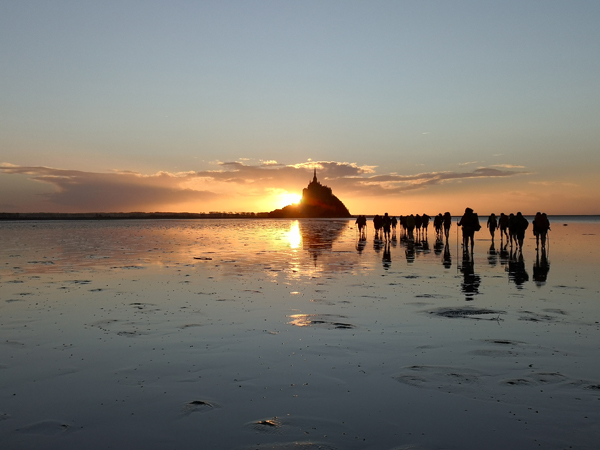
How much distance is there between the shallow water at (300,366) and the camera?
16.6 ft

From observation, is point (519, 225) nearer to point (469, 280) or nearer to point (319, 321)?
point (469, 280)

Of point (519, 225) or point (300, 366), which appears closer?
point (300, 366)

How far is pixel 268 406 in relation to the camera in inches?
227

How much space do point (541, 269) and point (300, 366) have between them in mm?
16675

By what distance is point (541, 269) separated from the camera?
20250 mm

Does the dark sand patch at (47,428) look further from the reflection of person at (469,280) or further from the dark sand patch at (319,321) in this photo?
the reflection of person at (469,280)

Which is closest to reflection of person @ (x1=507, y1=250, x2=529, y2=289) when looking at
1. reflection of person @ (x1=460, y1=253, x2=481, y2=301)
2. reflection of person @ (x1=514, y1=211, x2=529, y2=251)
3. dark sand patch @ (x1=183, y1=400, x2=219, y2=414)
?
reflection of person @ (x1=460, y1=253, x2=481, y2=301)

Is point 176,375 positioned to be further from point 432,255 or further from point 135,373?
point 432,255

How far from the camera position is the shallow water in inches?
199

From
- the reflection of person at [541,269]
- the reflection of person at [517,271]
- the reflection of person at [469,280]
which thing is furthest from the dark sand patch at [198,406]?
the reflection of person at [541,269]

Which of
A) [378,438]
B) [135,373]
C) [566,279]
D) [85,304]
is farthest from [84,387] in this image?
[566,279]

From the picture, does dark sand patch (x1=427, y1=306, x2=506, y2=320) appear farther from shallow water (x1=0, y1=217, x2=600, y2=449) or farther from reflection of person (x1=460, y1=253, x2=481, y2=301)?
reflection of person (x1=460, y1=253, x2=481, y2=301)

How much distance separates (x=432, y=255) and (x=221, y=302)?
1783cm

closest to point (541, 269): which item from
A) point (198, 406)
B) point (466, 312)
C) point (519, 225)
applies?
point (519, 225)
